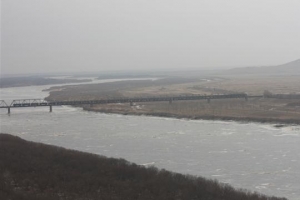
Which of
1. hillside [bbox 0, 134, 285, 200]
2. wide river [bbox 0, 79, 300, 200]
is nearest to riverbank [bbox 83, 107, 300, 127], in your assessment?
wide river [bbox 0, 79, 300, 200]

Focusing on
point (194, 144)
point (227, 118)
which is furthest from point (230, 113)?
point (194, 144)

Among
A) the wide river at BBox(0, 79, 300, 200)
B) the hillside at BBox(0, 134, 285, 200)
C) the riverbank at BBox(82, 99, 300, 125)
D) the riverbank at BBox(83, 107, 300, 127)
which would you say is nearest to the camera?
the hillside at BBox(0, 134, 285, 200)

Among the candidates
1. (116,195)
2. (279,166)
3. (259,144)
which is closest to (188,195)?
(116,195)

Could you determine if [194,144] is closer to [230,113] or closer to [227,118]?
[227,118]

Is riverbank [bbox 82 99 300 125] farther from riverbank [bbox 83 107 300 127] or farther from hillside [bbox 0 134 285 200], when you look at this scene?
hillside [bbox 0 134 285 200]

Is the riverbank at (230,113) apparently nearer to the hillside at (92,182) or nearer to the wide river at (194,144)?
the wide river at (194,144)

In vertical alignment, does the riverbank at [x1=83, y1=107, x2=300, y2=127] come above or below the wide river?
above

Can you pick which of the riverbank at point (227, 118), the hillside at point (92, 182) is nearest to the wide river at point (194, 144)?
the riverbank at point (227, 118)

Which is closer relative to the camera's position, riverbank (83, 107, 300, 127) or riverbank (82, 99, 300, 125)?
riverbank (83, 107, 300, 127)
